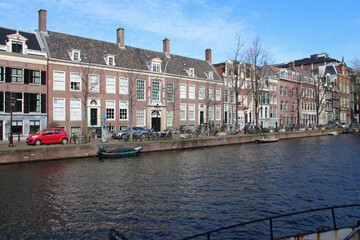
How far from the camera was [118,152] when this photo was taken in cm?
2656

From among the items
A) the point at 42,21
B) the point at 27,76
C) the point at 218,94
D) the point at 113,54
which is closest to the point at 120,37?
the point at 113,54

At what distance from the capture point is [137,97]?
143 feet

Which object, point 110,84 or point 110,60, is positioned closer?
point 110,84

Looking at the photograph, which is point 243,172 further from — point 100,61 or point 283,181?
point 100,61

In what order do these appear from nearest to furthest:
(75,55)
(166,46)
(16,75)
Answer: (16,75) → (75,55) → (166,46)

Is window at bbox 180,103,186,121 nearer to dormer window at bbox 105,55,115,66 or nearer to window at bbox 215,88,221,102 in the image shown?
window at bbox 215,88,221,102

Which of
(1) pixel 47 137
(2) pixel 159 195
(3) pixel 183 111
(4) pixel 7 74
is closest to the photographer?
(2) pixel 159 195

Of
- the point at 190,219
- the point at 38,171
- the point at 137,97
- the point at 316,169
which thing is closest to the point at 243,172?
the point at 316,169

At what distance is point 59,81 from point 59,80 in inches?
4.9

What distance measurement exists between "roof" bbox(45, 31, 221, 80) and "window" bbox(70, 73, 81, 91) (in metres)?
2.18

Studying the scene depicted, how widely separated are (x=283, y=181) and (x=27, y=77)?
29994 millimetres

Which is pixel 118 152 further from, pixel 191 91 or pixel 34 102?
pixel 191 91

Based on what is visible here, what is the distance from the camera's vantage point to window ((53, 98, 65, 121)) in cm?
3516

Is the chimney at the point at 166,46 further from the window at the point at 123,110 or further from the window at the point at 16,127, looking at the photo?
the window at the point at 16,127
